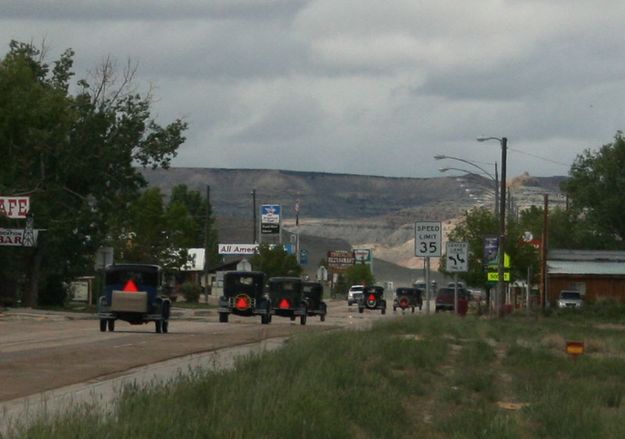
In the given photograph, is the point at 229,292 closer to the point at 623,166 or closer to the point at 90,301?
the point at 90,301

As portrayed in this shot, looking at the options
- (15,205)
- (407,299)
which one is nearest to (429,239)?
(15,205)

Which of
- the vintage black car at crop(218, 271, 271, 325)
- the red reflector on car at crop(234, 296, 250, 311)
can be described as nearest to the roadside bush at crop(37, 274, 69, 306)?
the vintage black car at crop(218, 271, 271, 325)

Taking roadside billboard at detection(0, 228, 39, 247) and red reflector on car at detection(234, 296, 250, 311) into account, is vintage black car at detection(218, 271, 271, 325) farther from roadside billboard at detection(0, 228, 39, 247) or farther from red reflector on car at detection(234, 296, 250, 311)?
roadside billboard at detection(0, 228, 39, 247)

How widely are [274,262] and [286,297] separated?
153ft

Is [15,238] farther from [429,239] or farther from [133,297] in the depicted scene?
[429,239]

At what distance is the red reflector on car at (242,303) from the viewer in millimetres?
54938

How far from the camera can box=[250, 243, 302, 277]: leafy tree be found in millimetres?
106188

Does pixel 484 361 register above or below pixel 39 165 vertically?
below

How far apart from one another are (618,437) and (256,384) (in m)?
4.52

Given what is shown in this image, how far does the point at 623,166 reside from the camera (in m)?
116

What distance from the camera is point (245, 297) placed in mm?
54969

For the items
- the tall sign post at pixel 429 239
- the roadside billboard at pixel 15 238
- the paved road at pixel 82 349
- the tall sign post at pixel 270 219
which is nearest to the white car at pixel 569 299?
the roadside billboard at pixel 15 238

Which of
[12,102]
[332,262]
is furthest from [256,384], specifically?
[332,262]

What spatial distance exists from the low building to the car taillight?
148 ft
